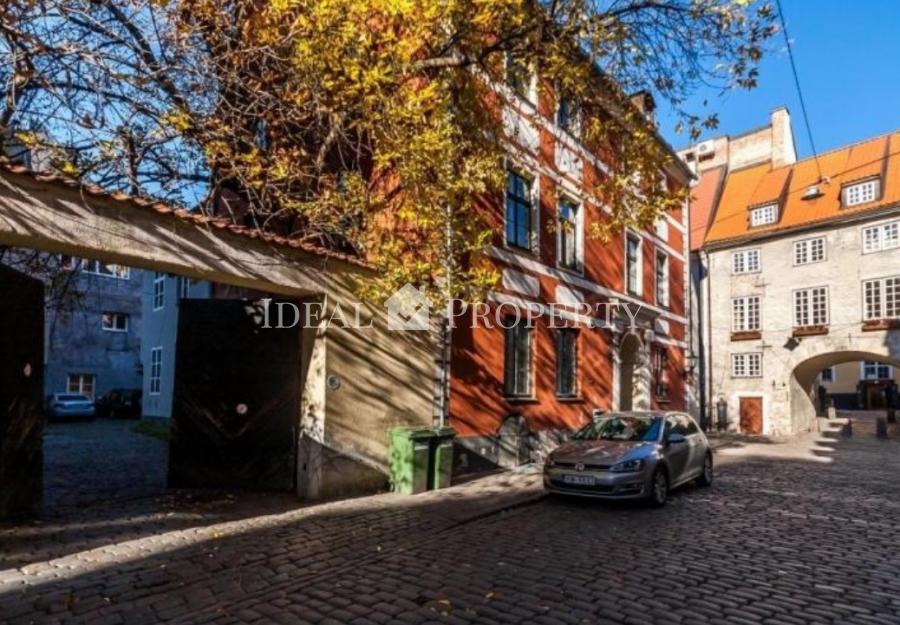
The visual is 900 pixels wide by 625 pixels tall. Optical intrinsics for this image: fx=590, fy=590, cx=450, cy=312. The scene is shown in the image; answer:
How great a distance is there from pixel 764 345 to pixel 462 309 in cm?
2443

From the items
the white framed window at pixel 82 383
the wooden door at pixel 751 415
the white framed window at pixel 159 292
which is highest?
the white framed window at pixel 159 292

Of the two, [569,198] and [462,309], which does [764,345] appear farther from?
[462,309]

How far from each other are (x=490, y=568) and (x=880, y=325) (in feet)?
91.2

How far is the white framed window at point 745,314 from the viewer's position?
30.9m

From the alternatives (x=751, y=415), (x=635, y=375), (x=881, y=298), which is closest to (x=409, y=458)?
(x=635, y=375)

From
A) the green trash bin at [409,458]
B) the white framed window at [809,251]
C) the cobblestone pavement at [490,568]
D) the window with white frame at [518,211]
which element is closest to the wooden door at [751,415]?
the white framed window at [809,251]

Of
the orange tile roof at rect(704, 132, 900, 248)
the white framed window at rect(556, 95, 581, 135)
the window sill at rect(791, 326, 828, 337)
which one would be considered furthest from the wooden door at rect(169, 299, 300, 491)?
the orange tile roof at rect(704, 132, 900, 248)

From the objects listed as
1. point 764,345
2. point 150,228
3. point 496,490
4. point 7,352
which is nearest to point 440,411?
point 496,490

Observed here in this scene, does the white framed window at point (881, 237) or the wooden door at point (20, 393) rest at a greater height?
the white framed window at point (881, 237)

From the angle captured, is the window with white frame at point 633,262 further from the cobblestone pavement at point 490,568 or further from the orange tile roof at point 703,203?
the orange tile roof at point 703,203

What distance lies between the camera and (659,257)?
22.2 m

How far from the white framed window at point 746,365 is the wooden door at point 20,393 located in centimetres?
3079

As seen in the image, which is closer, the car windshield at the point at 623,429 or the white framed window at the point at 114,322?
the car windshield at the point at 623,429

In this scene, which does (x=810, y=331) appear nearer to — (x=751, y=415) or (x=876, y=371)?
(x=751, y=415)
